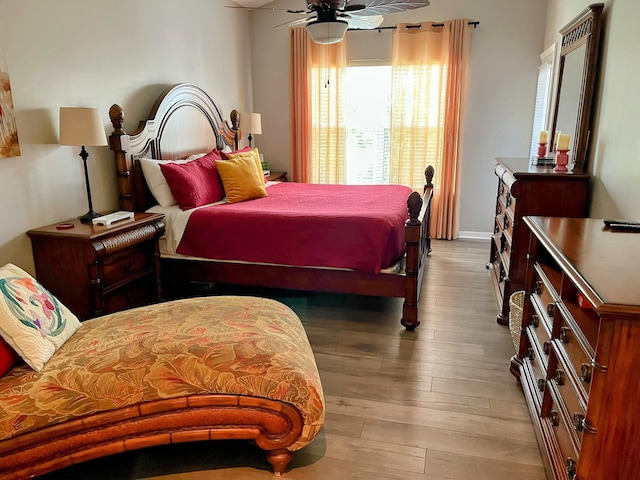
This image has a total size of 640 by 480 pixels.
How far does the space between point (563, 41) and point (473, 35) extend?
1509 millimetres

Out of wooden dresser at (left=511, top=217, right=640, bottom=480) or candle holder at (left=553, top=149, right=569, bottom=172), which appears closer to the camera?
wooden dresser at (left=511, top=217, right=640, bottom=480)

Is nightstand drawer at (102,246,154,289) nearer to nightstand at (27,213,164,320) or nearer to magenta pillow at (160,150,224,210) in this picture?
nightstand at (27,213,164,320)

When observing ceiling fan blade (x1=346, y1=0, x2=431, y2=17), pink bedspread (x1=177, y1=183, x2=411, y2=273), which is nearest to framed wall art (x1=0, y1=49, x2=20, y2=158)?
pink bedspread (x1=177, y1=183, x2=411, y2=273)

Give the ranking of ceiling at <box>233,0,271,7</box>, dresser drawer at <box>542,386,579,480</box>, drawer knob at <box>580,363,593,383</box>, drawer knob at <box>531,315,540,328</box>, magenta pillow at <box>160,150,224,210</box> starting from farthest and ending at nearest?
ceiling at <box>233,0,271,7</box>
magenta pillow at <box>160,150,224,210</box>
drawer knob at <box>531,315,540,328</box>
dresser drawer at <box>542,386,579,480</box>
drawer knob at <box>580,363,593,383</box>

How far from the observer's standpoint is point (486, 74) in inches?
204

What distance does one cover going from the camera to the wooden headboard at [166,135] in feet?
11.2

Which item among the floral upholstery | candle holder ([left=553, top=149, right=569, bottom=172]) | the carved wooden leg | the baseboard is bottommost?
the carved wooden leg

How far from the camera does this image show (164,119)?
3889mm

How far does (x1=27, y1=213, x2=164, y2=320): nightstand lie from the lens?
8.71 feet

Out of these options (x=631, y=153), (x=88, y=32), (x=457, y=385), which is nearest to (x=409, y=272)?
(x=457, y=385)

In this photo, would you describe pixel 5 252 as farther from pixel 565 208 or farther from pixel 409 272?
pixel 565 208

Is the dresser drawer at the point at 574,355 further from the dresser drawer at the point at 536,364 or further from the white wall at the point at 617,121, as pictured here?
the white wall at the point at 617,121

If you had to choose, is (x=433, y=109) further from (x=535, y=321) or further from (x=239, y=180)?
(x=535, y=321)

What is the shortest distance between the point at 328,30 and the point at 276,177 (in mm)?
2596
